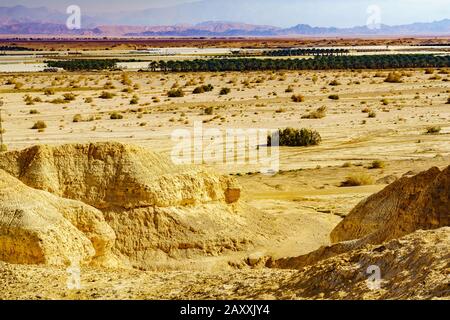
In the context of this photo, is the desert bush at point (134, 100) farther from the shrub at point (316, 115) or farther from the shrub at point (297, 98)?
the shrub at point (316, 115)

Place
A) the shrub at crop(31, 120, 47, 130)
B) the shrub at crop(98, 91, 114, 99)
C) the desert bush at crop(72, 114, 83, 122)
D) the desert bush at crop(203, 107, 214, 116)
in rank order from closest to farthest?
the shrub at crop(31, 120, 47, 130), the desert bush at crop(72, 114, 83, 122), the desert bush at crop(203, 107, 214, 116), the shrub at crop(98, 91, 114, 99)

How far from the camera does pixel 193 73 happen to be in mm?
79250

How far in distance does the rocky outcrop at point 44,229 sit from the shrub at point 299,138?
2139 centimetres

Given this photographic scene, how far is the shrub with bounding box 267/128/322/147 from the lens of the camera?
3400 cm

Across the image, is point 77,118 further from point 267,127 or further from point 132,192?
point 132,192

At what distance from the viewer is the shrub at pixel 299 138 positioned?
34000mm

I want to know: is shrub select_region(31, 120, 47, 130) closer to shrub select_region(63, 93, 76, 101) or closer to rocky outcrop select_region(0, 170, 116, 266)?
shrub select_region(63, 93, 76, 101)

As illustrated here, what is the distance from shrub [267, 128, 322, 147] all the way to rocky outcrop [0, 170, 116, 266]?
21.4m

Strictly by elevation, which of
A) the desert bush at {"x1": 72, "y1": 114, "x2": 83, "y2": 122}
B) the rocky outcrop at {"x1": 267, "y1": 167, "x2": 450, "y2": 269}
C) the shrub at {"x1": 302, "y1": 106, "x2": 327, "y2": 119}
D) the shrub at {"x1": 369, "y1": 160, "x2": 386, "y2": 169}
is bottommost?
the shrub at {"x1": 369, "y1": 160, "x2": 386, "y2": 169}

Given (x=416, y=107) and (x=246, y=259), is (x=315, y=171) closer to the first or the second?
(x=246, y=259)

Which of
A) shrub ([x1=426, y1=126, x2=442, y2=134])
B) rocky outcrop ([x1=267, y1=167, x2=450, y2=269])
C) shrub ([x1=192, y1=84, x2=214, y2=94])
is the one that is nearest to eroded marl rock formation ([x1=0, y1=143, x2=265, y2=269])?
rocky outcrop ([x1=267, y1=167, x2=450, y2=269])

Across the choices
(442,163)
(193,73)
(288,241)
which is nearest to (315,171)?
(442,163)

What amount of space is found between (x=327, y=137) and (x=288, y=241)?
1960 cm

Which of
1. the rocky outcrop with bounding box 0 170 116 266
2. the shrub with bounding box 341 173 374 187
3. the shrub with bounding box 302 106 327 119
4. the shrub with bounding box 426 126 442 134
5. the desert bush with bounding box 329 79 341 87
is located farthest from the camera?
the desert bush with bounding box 329 79 341 87
